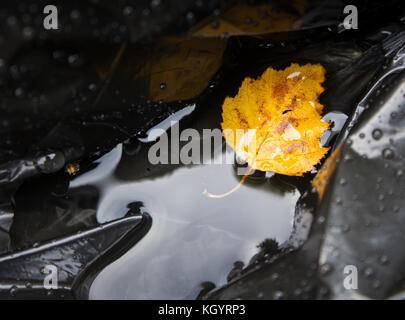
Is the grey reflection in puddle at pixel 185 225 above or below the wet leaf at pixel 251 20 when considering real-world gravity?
below

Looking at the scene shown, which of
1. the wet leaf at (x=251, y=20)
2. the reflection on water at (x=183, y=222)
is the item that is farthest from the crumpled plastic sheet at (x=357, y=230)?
the wet leaf at (x=251, y=20)

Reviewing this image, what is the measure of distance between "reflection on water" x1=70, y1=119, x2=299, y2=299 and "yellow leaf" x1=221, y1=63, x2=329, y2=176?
0.11 m

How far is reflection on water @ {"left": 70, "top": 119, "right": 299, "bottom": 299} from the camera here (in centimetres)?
129

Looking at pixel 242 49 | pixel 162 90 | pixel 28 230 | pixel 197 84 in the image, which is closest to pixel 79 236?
pixel 28 230

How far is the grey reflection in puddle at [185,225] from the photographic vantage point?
1.29 meters

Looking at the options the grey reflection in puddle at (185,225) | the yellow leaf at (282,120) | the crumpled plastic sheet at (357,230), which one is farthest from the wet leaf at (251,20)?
the grey reflection in puddle at (185,225)

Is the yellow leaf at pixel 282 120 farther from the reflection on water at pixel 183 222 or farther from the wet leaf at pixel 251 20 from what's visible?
the wet leaf at pixel 251 20

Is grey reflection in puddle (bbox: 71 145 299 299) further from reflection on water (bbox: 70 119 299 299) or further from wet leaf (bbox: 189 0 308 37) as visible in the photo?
wet leaf (bbox: 189 0 308 37)

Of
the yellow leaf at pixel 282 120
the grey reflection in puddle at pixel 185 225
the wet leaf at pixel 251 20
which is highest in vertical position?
the wet leaf at pixel 251 20

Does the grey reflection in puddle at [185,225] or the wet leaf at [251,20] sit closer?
the wet leaf at [251,20]

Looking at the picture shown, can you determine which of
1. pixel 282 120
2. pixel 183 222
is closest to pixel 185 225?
pixel 183 222

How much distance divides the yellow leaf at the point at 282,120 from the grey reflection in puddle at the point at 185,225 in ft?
0.39

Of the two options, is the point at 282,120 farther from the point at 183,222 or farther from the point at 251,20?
the point at 183,222

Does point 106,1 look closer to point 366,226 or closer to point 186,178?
point 186,178
